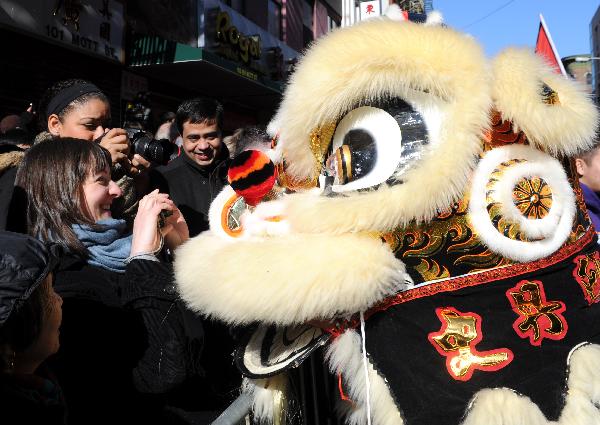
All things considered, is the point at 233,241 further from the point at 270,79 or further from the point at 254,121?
the point at 254,121

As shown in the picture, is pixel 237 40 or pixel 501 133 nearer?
pixel 501 133

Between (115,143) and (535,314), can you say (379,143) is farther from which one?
(115,143)

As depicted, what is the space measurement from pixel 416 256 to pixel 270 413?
0.62 m

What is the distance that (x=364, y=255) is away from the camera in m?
1.25

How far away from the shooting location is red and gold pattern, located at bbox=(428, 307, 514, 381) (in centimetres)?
129

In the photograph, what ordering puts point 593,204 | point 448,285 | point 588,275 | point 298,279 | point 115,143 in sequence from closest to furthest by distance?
point 298,279, point 448,285, point 588,275, point 115,143, point 593,204

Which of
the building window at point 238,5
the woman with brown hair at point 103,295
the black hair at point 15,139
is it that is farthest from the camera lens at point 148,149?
the building window at point 238,5

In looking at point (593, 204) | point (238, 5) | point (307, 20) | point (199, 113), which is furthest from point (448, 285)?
point (307, 20)

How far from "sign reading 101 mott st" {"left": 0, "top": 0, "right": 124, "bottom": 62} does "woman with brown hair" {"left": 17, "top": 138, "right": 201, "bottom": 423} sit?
5.20 meters

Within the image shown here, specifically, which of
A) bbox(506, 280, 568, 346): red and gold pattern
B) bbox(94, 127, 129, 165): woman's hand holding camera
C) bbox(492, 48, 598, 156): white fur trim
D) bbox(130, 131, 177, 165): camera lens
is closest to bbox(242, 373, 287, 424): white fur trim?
bbox(506, 280, 568, 346): red and gold pattern

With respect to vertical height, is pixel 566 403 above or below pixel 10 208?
below

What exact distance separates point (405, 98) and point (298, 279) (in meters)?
0.49

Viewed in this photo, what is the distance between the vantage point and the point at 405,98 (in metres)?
1.31

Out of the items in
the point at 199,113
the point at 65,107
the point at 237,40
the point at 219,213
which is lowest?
the point at 219,213
